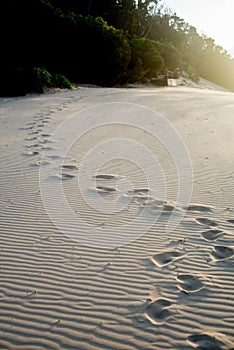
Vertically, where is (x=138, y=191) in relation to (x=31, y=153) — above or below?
below

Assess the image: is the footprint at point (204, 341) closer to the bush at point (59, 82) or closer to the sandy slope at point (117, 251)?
the sandy slope at point (117, 251)

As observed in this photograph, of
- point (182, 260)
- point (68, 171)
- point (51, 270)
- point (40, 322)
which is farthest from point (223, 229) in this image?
point (68, 171)

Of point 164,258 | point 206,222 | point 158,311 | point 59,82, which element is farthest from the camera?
point 59,82

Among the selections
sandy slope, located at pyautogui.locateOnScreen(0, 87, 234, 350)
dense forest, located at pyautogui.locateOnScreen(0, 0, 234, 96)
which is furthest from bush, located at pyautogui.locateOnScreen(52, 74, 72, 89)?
sandy slope, located at pyautogui.locateOnScreen(0, 87, 234, 350)

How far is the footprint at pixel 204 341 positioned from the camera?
2162 millimetres

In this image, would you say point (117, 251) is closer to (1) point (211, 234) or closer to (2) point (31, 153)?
(1) point (211, 234)

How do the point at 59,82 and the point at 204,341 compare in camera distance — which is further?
the point at 59,82

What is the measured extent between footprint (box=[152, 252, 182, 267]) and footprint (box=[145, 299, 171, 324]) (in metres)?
0.51

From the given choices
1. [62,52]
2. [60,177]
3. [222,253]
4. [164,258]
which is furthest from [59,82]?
[222,253]

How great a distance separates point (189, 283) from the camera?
2.77 m

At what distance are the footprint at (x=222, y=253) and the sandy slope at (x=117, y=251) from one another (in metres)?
0.02

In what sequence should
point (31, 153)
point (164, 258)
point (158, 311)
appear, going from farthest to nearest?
point (31, 153), point (164, 258), point (158, 311)

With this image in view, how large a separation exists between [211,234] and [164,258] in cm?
71

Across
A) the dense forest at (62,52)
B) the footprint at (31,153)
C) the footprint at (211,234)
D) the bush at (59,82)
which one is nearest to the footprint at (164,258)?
the footprint at (211,234)
